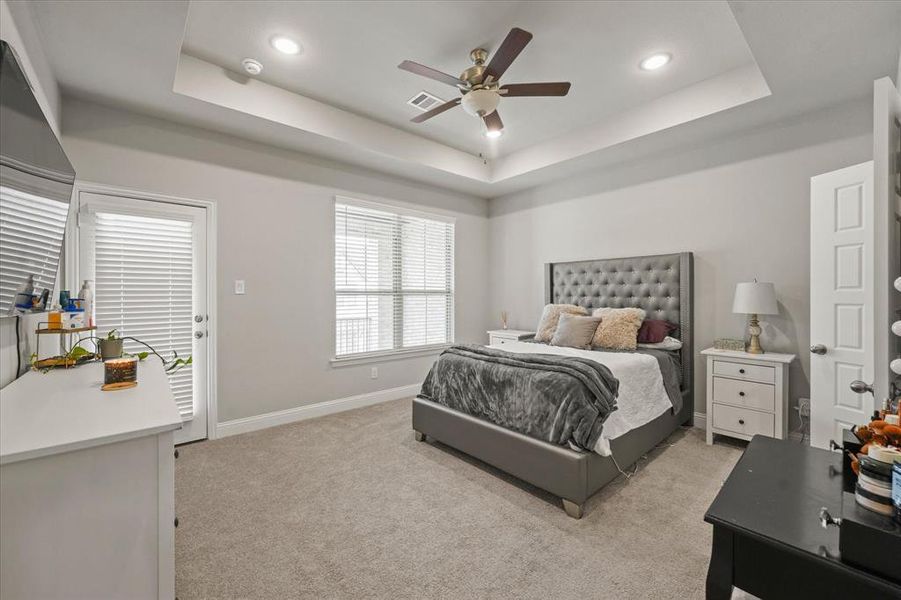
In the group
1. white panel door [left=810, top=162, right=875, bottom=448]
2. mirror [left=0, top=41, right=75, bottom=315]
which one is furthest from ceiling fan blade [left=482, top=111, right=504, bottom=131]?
mirror [left=0, top=41, right=75, bottom=315]

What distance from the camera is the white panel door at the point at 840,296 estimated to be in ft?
7.69

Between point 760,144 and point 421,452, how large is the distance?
3670 millimetres

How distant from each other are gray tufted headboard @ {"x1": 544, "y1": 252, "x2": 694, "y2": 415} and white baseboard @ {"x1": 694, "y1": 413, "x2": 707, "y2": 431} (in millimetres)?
97

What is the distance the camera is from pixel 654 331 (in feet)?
11.6

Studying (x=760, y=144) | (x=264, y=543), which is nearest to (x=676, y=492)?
(x=264, y=543)

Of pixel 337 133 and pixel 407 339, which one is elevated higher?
pixel 337 133

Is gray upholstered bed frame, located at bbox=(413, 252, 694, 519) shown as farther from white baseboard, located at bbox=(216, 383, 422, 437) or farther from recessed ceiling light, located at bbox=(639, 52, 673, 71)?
recessed ceiling light, located at bbox=(639, 52, 673, 71)

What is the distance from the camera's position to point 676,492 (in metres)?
2.37

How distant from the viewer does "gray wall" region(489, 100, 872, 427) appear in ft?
9.89

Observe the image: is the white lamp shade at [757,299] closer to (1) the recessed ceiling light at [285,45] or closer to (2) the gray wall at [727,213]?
(2) the gray wall at [727,213]

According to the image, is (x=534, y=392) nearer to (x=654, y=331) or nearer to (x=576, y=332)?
(x=576, y=332)

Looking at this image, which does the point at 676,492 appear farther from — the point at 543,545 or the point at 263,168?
the point at 263,168

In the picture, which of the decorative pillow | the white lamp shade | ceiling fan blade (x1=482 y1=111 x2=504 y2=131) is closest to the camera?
ceiling fan blade (x1=482 y1=111 x2=504 y2=131)

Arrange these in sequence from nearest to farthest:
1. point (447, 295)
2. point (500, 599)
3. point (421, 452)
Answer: point (500, 599)
point (421, 452)
point (447, 295)
